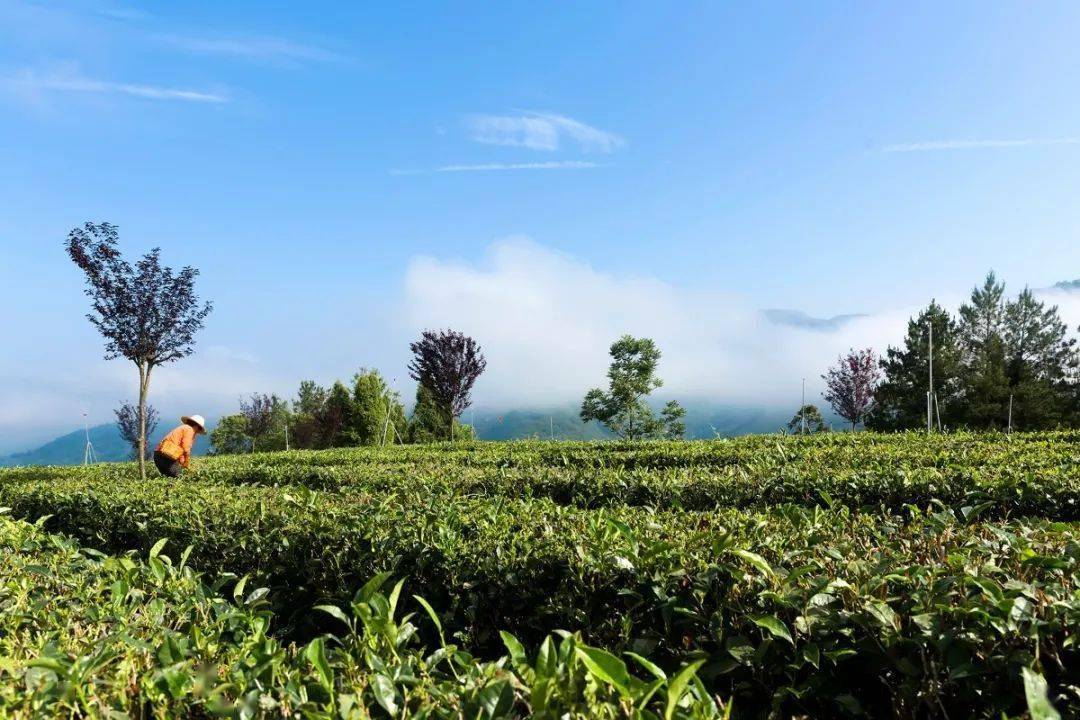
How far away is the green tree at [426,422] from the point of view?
37.3 m

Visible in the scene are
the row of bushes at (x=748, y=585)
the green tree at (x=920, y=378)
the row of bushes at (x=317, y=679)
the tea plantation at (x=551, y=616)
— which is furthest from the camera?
the green tree at (x=920, y=378)

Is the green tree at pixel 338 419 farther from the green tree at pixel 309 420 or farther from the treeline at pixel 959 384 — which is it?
Result: the treeline at pixel 959 384

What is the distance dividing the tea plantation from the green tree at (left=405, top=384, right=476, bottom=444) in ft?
107

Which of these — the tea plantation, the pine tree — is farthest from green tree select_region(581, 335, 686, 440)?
the tea plantation

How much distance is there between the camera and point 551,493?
6.58 metres

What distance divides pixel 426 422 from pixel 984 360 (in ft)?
109

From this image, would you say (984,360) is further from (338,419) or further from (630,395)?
(338,419)

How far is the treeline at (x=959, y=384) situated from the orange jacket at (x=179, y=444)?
3349 cm

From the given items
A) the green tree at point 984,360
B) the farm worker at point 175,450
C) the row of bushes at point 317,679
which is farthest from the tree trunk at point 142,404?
the green tree at point 984,360

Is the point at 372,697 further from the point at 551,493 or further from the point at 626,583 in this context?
the point at 551,493

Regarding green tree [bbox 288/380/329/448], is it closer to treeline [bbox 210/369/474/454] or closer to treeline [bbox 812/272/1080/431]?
treeline [bbox 210/369/474/454]

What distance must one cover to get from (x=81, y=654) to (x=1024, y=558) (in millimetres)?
2877

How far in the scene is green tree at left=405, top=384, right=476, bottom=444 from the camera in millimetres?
37281

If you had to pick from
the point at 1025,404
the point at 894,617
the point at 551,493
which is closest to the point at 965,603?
the point at 894,617
